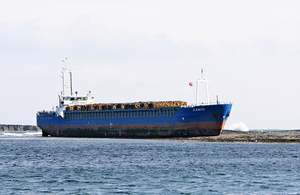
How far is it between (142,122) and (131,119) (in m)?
2.83

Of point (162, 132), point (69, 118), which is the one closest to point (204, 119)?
point (162, 132)

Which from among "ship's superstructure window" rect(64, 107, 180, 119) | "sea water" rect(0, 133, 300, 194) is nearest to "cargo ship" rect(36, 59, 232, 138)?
"ship's superstructure window" rect(64, 107, 180, 119)

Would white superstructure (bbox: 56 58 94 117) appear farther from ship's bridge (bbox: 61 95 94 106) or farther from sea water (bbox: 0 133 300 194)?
sea water (bbox: 0 133 300 194)

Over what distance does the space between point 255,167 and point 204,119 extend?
36279mm

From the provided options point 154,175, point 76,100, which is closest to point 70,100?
point 76,100

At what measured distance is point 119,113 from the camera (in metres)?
85.1

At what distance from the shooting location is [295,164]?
38.3 metres

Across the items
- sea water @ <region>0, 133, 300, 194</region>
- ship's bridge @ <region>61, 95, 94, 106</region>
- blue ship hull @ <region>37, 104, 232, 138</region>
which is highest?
ship's bridge @ <region>61, 95, 94, 106</region>

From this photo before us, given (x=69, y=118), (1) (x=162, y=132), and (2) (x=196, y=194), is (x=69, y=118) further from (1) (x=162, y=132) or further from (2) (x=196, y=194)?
(2) (x=196, y=194)

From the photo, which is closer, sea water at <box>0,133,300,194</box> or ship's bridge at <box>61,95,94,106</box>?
sea water at <box>0,133,300,194</box>

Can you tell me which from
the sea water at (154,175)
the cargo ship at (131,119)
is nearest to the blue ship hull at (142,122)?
the cargo ship at (131,119)

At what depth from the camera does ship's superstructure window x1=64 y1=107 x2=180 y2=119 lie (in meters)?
77.4

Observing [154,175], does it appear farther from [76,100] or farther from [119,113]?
[76,100]

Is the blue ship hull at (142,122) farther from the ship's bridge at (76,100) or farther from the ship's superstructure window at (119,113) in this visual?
the ship's bridge at (76,100)
